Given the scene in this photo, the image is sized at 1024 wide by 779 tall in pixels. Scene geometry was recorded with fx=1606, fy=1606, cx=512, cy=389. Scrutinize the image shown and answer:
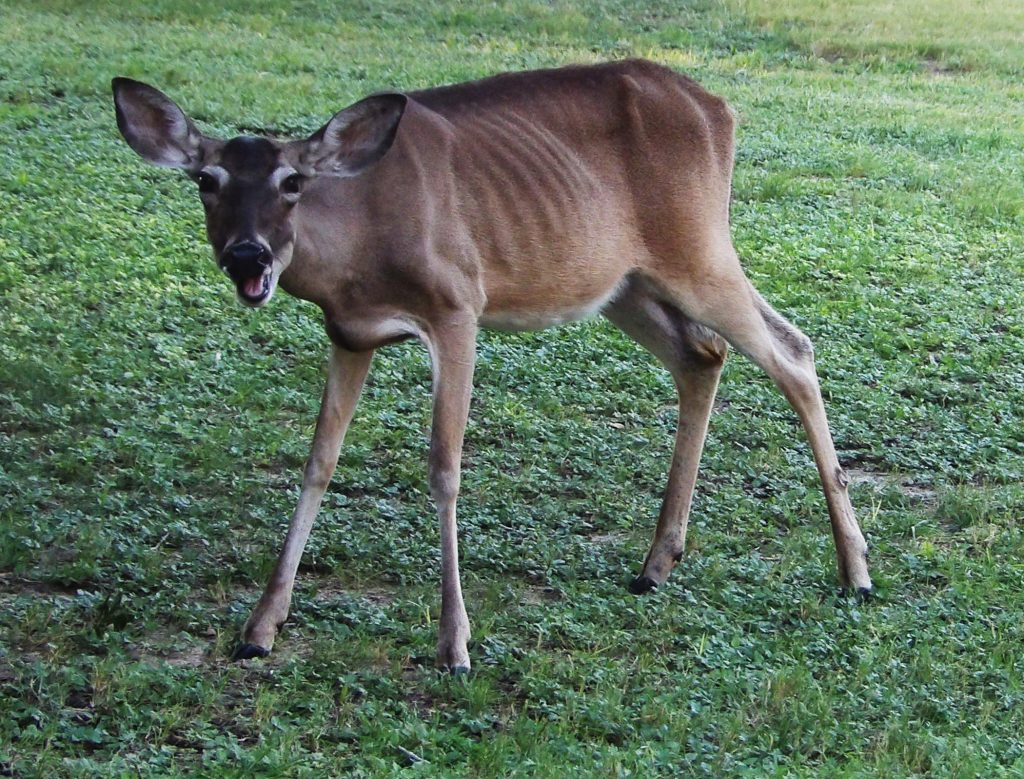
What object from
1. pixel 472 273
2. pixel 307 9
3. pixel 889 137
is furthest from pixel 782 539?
pixel 307 9

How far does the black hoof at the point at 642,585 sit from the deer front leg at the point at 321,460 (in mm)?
1183

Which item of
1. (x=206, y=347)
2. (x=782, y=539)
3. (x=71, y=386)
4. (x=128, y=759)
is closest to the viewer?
(x=128, y=759)

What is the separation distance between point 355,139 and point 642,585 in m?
1.93

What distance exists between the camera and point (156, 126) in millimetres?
5316

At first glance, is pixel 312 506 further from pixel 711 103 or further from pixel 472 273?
pixel 711 103

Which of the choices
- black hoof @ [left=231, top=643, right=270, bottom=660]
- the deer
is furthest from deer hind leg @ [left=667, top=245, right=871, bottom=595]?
black hoof @ [left=231, top=643, right=270, bottom=660]

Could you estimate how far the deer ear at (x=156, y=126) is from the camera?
5.28 metres

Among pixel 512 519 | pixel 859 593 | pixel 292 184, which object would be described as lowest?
pixel 512 519

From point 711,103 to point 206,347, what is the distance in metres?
2.96

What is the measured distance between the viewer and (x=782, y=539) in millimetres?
6336

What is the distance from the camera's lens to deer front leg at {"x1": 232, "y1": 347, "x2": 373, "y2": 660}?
5.38 meters

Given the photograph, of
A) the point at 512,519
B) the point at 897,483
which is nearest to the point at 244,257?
the point at 512,519

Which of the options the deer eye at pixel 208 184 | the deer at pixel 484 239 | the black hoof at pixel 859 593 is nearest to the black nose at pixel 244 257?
the deer at pixel 484 239

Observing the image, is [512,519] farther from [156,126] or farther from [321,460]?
[156,126]
